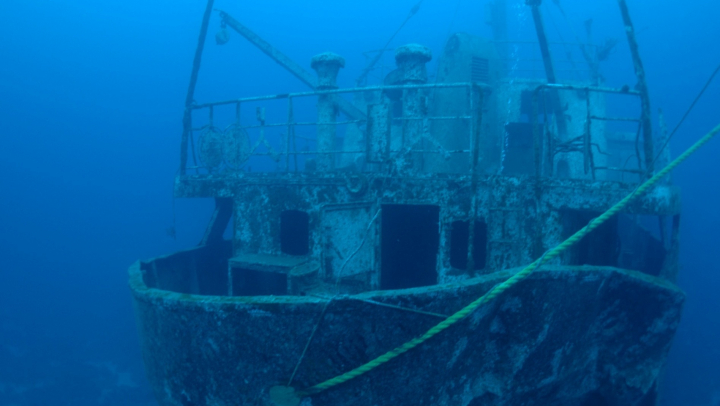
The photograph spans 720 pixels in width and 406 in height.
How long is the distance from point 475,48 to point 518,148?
276 centimetres

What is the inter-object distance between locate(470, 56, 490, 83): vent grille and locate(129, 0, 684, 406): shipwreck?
157cm

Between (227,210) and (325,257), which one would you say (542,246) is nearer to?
(325,257)

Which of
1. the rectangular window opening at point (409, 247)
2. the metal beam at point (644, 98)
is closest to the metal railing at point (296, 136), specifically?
the rectangular window opening at point (409, 247)

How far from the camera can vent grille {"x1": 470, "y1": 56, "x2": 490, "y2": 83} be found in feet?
33.8

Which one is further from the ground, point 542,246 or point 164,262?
point 542,246

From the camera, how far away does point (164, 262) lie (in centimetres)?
686

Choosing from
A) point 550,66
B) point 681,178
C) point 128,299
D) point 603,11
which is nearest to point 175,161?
point 128,299

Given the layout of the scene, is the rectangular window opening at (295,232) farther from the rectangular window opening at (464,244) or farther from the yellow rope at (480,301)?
the yellow rope at (480,301)

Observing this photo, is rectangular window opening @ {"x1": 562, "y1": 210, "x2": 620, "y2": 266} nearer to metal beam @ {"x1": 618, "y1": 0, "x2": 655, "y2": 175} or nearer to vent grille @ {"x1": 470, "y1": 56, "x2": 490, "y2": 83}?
metal beam @ {"x1": 618, "y1": 0, "x2": 655, "y2": 175}

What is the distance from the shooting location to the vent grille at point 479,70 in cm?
1029

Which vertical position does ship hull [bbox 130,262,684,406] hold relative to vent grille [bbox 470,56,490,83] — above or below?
below

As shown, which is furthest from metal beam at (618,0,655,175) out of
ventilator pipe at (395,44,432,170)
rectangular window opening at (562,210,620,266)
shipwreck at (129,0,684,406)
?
ventilator pipe at (395,44,432,170)

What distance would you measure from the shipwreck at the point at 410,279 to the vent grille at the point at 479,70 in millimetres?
1571

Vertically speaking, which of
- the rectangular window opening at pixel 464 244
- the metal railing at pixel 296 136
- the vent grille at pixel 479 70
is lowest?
the rectangular window opening at pixel 464 244
